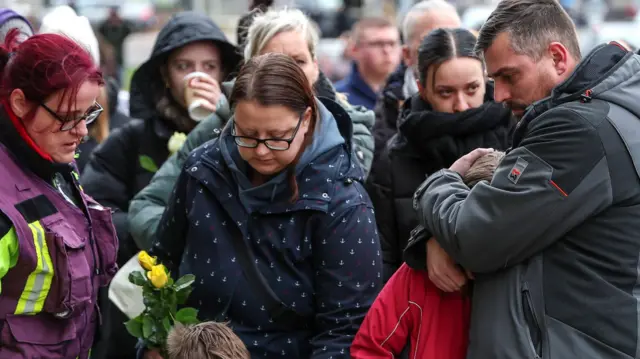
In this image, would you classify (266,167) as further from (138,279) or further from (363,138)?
(363,138)

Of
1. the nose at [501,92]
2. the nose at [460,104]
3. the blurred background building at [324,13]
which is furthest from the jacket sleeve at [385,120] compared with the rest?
the blurred background building at [324,13]

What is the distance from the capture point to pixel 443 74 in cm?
400

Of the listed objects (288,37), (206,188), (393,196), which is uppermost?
(288,37)

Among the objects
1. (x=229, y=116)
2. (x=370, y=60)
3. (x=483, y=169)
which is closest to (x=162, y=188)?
(x=229, y=116)

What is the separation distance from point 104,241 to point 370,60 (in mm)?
4416

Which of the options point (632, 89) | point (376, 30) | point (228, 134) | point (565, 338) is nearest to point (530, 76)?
point (632, 89)

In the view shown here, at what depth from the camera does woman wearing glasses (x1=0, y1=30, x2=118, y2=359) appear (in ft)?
9.58

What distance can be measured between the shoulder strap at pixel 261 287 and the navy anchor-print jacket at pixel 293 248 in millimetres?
15

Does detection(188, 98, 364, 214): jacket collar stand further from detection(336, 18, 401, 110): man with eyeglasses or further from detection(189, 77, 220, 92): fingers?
detection(336, 18, 401, 110): man with eyeglasses

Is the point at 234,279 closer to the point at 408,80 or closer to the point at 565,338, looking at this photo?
the point at 565,338

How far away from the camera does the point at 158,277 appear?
3.35 m

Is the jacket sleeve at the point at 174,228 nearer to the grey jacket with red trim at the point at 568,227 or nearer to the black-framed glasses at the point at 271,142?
the black-framed glasses at the point at 271,142

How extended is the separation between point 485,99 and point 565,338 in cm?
163

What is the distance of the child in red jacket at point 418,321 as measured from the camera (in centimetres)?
295
